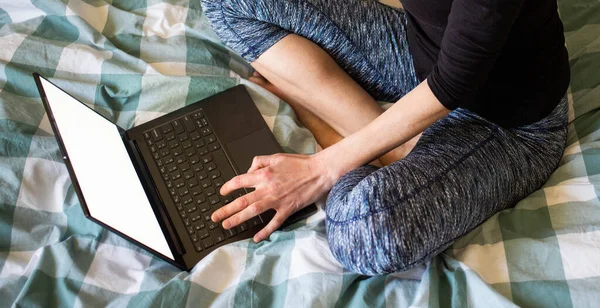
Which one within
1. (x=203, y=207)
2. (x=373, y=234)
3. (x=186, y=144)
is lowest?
(x=373, y=234)

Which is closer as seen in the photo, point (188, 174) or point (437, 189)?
point (437, 189)

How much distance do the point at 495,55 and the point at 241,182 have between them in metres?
0.44

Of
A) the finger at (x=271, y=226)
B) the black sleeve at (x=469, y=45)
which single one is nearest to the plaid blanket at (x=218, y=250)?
the finger at (x=271, y=226)

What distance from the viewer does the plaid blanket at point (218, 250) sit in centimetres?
77

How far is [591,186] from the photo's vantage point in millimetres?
821

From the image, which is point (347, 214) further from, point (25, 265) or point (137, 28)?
point (137, 28)

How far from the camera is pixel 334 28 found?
1.00m

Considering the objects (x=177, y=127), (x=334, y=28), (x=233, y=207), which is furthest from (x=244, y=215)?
(x=334, y=28)

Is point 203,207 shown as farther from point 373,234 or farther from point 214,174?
point 373,234

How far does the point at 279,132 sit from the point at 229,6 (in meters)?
0.25

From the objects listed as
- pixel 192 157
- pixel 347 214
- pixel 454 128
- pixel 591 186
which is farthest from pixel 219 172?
pixel 591 186

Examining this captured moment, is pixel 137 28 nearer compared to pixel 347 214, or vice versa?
pixel 347 214

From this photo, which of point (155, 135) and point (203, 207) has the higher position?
point (155, 135)

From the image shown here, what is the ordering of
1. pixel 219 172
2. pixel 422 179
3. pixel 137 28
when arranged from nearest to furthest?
pixel 422 179 → pixel 219 172 → pixel 137 28
